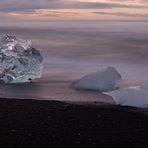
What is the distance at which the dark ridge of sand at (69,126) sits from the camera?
257 inches

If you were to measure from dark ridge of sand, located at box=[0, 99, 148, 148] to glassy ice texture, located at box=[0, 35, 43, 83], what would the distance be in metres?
4.63

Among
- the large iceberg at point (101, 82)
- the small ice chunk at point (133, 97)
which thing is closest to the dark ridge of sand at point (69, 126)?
the small ice chunk at point (133, 97)

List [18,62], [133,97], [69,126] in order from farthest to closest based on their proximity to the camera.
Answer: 1. [18,62]
2. [133,97]
3. [69,126]

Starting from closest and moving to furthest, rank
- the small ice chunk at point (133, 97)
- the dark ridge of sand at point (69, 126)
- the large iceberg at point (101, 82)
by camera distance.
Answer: the dark ridge of sand at point (69, 126)
the small ice chunk at point (133, 97)
the large iceberg at point (101, 82)

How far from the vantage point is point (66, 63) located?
20812 mm

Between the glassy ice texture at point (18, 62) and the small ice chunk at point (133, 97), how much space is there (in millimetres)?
4366

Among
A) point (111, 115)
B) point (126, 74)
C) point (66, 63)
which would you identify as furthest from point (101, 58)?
point (111, 115)

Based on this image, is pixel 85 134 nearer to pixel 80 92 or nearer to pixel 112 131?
pixel 112 131

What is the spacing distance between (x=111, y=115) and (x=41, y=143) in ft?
6.83

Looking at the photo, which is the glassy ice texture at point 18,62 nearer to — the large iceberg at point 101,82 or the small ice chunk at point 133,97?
the large iceberg at point 101,82

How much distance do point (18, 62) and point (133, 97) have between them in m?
5.07

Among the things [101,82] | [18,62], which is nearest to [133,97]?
[101,82]

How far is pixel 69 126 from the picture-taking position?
740 centimetres

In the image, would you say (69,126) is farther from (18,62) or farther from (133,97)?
(18,62)
